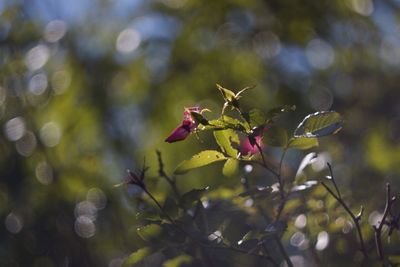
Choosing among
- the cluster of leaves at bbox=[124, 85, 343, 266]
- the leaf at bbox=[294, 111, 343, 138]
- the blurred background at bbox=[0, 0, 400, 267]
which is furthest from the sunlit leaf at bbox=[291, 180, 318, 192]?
the blurred background at bbox=[0, 0, 400, 267]

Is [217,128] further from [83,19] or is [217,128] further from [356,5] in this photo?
[83,19]

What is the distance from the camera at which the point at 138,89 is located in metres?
2.65

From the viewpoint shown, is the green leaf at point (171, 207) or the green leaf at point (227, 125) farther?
the green leaf at point (171, 207)

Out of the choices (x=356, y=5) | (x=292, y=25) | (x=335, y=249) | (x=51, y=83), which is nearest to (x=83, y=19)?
(x=51, y=83)

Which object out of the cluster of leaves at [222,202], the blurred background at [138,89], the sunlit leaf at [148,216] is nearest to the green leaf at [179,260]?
the cluster of leaves at [222,202]

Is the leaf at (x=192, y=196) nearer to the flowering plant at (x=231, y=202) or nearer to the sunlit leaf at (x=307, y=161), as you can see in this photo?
the flowering plant at (x=231, y=202)

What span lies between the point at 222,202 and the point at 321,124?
253 mm

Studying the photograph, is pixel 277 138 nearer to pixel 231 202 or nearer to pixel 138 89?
pixel 231 202

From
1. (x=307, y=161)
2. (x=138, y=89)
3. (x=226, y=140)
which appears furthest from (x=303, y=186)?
(x=138, y=89)

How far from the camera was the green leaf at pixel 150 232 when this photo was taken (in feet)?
3.84

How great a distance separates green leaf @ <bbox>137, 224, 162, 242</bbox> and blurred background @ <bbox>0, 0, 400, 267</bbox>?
91 centimetres

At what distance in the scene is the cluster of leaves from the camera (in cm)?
108

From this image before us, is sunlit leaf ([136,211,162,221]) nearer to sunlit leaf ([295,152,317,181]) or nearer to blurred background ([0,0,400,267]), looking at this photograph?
sunlit leaf ([295,152,317,181])

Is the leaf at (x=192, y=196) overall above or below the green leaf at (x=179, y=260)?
above
